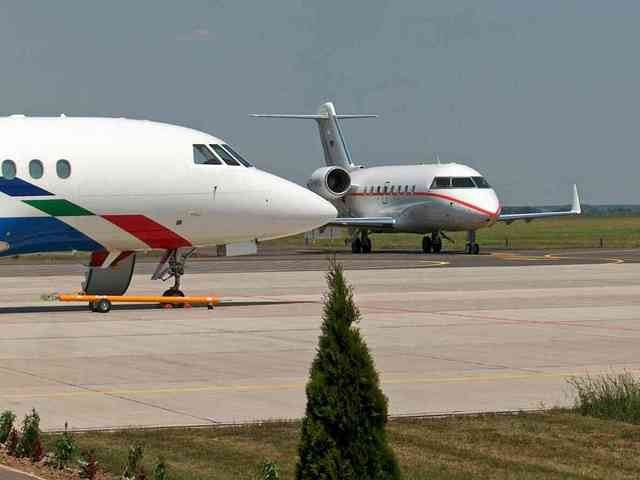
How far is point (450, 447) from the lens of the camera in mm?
12523

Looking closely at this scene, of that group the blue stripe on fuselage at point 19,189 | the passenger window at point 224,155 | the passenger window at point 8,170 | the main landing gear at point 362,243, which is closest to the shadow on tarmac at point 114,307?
the blue stripe on fuselage at point 19,189

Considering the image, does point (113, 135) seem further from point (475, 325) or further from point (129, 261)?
point (475, 325)

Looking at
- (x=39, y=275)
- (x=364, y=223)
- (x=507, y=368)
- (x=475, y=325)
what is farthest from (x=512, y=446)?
(x=364, y=223)

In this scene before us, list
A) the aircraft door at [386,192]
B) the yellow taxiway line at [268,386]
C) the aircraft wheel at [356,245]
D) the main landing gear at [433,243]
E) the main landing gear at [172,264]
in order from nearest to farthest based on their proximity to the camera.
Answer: the yellow taxiway line at [268,386] < the main landing gear at [172,264] < the main landing gear at [433,243] < the aircraft door at [386,192] < the aircraft wheel at [356,245]

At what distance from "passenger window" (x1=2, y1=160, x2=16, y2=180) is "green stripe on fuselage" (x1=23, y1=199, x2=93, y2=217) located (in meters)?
0.58

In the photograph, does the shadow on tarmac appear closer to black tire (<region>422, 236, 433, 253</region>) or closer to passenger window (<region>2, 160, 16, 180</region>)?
passenger window (<region>2, 160, 16, 180</region>)

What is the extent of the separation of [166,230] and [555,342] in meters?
10.3

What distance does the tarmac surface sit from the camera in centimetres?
1545

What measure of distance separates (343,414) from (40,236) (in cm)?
2059

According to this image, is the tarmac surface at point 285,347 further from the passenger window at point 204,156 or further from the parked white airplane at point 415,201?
the parked white airplane at point 415,201

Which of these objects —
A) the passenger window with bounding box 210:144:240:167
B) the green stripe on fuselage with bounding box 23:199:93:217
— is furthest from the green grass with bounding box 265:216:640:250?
the green stripe on fuselage with bounding box 23:199:93:217

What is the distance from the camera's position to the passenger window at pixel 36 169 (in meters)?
28.5

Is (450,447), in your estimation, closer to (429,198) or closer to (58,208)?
(58,208)

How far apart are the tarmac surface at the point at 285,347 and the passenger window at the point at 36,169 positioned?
2788mm
